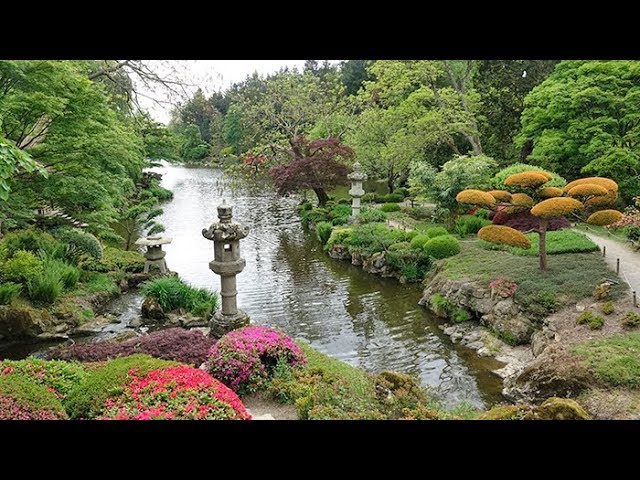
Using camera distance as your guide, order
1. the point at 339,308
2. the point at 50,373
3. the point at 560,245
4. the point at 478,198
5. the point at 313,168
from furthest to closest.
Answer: the point at 313,168, the point at 560,245, the point at 339,308, the point at 478,198, the point at 50,373

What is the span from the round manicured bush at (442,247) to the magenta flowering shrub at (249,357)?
8.91 meters

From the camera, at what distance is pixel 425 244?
53.2 feet

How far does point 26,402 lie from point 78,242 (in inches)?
455

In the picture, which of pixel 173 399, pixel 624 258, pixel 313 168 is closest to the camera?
pixel 173 399

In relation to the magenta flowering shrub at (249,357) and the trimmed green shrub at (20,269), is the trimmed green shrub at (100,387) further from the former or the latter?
the trimmed green shrub at (20,269)

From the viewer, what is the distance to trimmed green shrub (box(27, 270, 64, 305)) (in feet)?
39.1

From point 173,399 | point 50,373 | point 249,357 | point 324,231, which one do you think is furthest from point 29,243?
point 324,231

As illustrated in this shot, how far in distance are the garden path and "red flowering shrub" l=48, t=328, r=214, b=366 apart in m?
9.07

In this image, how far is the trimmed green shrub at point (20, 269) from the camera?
470 inches

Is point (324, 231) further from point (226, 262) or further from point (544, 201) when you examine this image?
point (226, 262)

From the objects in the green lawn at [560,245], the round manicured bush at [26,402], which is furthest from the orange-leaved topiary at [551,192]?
the round manicured bush at [26,402]

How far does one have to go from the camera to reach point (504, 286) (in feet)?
40.3

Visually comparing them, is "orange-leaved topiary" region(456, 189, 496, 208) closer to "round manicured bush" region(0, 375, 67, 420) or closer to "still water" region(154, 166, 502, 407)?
"still water" region(154, 166, 502, 407)
